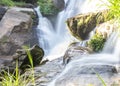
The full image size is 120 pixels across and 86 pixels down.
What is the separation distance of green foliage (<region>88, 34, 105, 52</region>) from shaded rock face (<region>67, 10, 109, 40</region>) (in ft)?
3.70

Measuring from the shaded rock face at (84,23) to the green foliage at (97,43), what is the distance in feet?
3.70

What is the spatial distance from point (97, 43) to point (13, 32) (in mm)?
2845

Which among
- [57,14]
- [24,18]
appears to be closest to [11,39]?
[24,18]

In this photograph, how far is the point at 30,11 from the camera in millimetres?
13742

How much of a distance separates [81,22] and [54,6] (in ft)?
12.9

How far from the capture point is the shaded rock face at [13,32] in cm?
1056

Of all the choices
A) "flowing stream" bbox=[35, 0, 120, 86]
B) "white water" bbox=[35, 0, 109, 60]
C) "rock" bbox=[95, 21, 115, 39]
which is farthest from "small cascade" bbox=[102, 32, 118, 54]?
"white water" bbox=[35, 0, 109, 60]

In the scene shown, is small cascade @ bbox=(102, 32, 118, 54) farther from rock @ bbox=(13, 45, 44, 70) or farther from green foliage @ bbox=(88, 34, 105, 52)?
rock @ bbox=(13, 45, 44, 70)

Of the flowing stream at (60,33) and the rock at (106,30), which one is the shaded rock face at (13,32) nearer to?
the flowing stream at (60,33)

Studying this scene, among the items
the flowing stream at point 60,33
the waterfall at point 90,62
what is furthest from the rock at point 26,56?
the flowing stream at point 60,33

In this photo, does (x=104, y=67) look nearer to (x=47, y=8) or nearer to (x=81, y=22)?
(x=81, y=22)

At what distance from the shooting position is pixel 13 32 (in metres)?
10.9

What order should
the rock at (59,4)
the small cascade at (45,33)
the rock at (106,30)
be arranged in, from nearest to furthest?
the rock at (106,30) → the small cascade at (45,33) → the rock at (59,4)

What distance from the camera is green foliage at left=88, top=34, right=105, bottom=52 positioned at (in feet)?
31.5
